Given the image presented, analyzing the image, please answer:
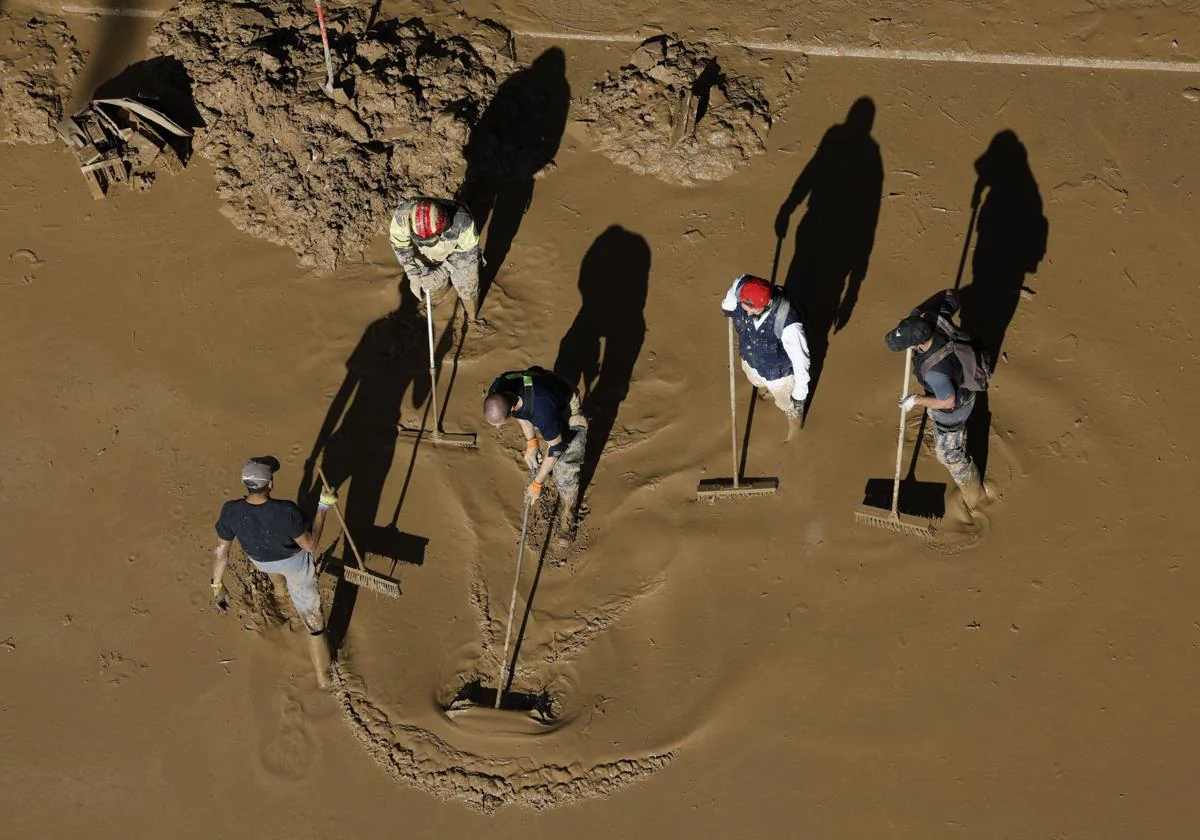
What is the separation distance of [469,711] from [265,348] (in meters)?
3.80

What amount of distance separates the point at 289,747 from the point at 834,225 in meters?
6.31

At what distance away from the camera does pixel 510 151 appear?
384 inches

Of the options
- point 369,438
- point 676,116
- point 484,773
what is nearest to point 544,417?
point 369,438

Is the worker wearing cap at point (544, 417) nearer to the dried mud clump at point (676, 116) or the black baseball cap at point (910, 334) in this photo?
the black baseball cap at point (910, 334)

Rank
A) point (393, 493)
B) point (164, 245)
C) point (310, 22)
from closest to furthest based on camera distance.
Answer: point (393, 493) → point (164, 245) → point (310, 22)

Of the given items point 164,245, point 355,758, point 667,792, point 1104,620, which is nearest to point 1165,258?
point 1104,620

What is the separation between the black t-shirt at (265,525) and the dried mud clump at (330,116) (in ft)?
11.2

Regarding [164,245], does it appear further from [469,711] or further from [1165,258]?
[1165,258]

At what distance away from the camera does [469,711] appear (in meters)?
7.35

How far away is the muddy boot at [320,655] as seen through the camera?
739cm

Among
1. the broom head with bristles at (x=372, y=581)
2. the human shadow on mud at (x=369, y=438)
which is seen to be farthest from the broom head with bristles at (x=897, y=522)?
the broom head with bristles at (x=372, y=581)

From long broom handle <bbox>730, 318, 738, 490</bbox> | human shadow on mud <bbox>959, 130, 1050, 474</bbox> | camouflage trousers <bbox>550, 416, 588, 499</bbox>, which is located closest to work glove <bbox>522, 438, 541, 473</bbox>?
camouflage trousers <bbox>550, 416, 588, 499</bbox>

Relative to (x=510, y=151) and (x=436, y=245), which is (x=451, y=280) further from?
(x=510, y=151)

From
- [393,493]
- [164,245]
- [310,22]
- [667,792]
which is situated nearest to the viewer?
[667,792]
